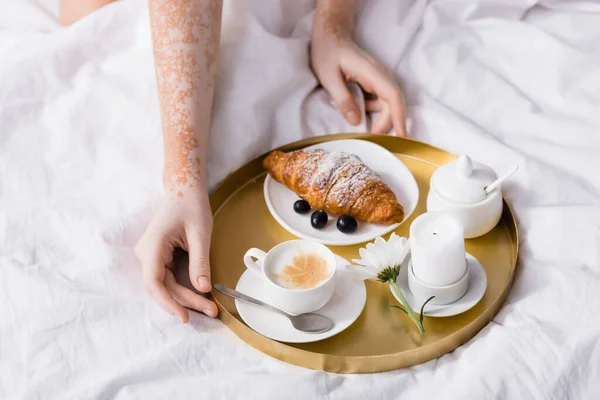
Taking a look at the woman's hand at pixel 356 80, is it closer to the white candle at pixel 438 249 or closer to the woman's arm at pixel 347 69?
the woman's arm at pixel 347 69

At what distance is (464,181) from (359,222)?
0.69 ft

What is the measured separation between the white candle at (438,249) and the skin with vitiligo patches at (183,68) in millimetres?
444

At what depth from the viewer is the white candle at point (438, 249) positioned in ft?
3.36

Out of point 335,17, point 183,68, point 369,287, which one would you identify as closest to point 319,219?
point 369,287

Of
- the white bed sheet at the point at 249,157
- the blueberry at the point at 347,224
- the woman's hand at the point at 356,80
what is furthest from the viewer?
the woman's hand at the point at 356,80

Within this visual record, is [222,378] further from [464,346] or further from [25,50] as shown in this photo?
[25,50]

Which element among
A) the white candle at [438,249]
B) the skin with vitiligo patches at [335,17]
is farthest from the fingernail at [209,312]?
the skin with vitiligo patches at [335,17]

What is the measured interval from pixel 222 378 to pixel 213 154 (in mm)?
509

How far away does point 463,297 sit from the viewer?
42.8 inches

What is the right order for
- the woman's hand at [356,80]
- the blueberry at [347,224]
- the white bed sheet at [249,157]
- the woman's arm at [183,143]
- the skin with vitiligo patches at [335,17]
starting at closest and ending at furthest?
the white bed sheet at [249,157] → the woman's arm at [183,143] → the blueberry at [347,224] → the woman's hand at [356,80] → the skin with vitiligo patches at [335,17]

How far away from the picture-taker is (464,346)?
1048mm

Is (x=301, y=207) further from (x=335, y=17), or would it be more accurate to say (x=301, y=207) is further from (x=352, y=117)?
(x=335, y=17)

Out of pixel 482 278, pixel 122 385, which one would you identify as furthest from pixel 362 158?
pixel 122 385

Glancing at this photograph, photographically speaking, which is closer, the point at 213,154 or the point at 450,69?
the point at 213,154
